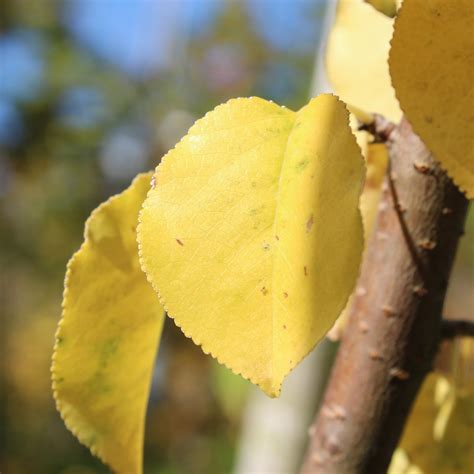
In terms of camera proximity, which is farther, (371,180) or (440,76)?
(371,180)

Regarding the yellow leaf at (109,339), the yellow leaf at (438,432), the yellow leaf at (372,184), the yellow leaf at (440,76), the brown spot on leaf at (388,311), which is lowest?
the yellow leaf at (438,432)

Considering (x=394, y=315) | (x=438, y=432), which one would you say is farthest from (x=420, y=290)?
(x=438, y=432)

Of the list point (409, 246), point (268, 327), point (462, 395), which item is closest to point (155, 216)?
point (268, 327)

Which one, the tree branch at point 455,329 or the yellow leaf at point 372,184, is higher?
the yellow leaf at point 372,184

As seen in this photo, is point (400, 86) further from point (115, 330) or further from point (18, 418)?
point (18, 418)

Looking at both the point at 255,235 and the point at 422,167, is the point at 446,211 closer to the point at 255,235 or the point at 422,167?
the point at 422,167

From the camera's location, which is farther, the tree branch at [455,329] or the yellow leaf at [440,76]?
the tree branch at [455,329]

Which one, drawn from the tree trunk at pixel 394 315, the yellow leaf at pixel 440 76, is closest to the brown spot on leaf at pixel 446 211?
the tree trunk at pixel 394 315

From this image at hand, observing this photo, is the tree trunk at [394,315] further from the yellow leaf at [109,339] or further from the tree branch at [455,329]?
the yellow leaf at [109,339]
